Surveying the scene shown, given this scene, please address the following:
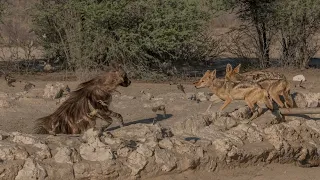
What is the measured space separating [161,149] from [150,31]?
37.2ft

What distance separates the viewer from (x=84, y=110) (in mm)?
9875

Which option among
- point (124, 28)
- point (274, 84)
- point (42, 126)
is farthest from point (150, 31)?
point (42, 126)

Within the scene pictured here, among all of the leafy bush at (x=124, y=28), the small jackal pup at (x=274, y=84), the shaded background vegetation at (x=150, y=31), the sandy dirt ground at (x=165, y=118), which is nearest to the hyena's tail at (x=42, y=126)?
the sandy dirt ground at (x=165, y=118)

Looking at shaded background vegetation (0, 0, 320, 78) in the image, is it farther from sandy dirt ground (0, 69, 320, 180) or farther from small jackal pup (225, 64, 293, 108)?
small jackal pup (225, 64, 293, 108)

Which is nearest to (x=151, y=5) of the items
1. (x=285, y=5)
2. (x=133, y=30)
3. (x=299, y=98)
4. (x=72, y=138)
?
(x=133, y=30)

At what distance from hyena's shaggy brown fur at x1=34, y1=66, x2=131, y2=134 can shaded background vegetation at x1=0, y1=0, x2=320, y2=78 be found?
25.6 feet

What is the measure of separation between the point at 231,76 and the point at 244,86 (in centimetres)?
68

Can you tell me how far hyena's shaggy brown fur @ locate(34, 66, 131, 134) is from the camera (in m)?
9.67

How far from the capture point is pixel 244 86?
32.4 ft

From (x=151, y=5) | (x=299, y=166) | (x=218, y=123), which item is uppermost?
(x=151, y=5)

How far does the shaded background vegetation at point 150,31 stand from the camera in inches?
739

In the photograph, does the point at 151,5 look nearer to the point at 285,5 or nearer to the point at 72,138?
the point at 285,5

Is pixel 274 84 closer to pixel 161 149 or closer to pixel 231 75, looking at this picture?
pixel 231 75

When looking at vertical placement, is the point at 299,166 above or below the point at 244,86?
below
